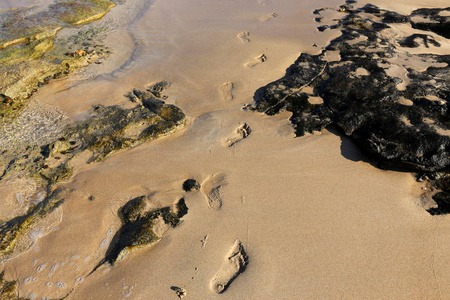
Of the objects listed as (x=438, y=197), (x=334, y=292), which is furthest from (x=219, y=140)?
(x=438, y=197)

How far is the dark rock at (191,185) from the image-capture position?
3090mm

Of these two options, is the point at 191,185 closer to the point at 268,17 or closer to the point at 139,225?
the point at 139,225

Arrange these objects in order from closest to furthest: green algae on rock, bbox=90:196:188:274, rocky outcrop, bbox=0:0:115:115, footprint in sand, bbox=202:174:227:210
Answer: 1. green algae on rock, bbox=90:196:188:274
2. footprint in sand, bbox=202:174:227:210
3. rocky outcrop, bbox=0:0:115:115

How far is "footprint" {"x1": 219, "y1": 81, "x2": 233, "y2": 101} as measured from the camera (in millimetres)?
4340

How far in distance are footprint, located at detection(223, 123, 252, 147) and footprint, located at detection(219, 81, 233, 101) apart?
2.30ft

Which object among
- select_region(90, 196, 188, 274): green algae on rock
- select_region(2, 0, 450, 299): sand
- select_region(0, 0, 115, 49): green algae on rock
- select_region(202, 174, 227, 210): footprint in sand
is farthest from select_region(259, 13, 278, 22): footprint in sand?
select_region(90, 196, 188, 274): green algae on rock

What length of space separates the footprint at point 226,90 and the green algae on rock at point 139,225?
6.20ft

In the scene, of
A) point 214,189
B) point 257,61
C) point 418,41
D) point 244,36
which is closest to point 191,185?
point 214,189

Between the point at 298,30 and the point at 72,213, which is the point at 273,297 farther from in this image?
the point at 298,30

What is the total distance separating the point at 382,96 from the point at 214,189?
Answer: 243 centimetres

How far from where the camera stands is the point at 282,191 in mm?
3004

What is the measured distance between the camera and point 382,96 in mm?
3713

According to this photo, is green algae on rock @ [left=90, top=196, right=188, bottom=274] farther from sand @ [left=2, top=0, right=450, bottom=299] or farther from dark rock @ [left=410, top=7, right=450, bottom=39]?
dark rock @ [left=410, top=7, right=450, bottom=39]

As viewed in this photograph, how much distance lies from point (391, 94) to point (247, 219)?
8.19 ft
